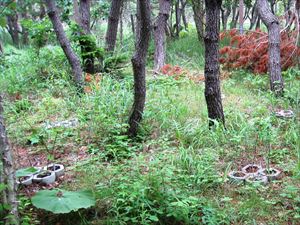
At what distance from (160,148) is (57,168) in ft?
3.67

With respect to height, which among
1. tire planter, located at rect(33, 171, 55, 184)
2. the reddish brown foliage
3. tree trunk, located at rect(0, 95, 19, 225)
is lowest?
tire planter, located at rect(33, 171, 55, 184)

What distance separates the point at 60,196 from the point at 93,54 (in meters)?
4.78

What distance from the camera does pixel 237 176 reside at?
11.6 feet

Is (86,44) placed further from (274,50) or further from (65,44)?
(274,50)

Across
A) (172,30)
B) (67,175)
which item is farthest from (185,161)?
(172,30)

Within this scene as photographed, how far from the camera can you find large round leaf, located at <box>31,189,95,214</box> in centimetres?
248

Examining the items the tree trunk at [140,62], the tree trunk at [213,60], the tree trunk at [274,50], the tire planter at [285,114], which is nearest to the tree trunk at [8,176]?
the tree trunk at [140,62]

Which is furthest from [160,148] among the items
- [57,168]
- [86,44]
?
[86,44]

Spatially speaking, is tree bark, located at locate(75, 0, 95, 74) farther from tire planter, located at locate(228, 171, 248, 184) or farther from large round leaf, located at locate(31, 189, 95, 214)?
large round leaf, located at locate(31, 189, 95, 214)

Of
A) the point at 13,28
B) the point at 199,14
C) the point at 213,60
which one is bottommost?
the point at 213,60

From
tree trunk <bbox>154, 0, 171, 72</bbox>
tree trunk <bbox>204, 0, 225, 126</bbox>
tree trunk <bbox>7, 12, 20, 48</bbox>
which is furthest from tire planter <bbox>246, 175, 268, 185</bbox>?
tree trunk <bbox>7, 12, 20, 48</bbox>

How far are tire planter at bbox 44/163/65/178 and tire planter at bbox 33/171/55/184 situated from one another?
0.22ft

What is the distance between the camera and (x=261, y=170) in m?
3.58

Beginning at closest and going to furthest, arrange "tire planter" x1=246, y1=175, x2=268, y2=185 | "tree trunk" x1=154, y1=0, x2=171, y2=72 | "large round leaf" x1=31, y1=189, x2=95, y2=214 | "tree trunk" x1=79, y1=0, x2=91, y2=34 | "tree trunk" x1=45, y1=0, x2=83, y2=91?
"large round leaf" x1=31, y1=189, x2=95, y2=214 < "tire planter" x1=246, y1=175, x2=268, y2=185 < "tree trunk" x1=45, y1=0, x2=83, y2=91 < "tree trunk" x1=79, y1=0, x2=91, y2=34 < "tree trunk" x1=154, y1=0, x2=171, y2=72
